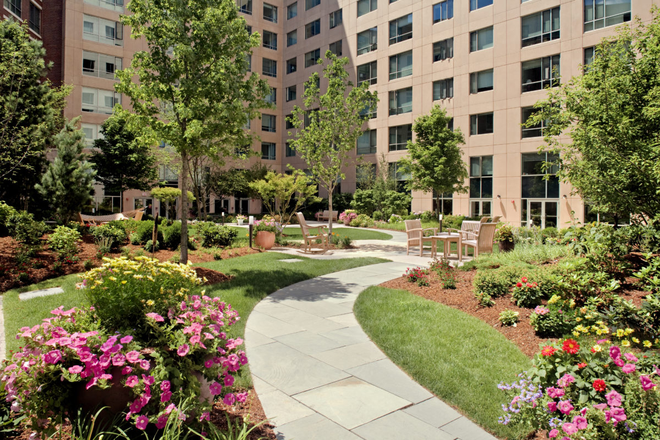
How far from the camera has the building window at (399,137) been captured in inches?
1357

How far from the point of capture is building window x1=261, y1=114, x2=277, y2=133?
151ft

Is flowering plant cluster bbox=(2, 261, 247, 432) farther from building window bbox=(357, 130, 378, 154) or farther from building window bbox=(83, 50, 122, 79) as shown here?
building window bbox=(83, 50, 122, 79)

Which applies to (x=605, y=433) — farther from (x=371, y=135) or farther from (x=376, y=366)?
(x=371, y=135)

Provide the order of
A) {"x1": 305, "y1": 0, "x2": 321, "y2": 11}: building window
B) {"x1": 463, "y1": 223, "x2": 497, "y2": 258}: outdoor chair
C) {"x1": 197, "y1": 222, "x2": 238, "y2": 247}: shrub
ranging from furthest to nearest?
{"x1": 305, "y1": 0, "x2": 321, "y2": 11}: building window < {"x1": 197, "y1": 222, "x2": 238, "y2": 247}: shrub < {"x1": 463, "y1": 223, "x2": 497, "y2": 258}: outdoor chair

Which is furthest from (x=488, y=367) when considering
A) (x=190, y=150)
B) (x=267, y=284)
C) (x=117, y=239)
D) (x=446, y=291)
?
(x=117, y=239)

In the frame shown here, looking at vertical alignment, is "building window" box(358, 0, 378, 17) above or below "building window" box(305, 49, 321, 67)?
above

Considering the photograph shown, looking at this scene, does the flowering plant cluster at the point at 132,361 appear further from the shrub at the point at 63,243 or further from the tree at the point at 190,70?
the shrub at the point at 63,243

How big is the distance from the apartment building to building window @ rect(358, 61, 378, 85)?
0.13 m

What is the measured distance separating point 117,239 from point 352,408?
1000 centimetres

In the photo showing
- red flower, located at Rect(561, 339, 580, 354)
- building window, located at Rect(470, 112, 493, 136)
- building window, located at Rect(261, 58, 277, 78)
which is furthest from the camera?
building window, located at Rect(261, 58, 277, 78)

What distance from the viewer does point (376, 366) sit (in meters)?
4.63

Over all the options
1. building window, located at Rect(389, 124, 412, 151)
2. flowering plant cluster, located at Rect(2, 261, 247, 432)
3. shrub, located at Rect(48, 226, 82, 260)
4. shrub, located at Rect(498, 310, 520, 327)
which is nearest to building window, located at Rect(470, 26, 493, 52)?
building window, located at Rect(389, 124, 412, 151)

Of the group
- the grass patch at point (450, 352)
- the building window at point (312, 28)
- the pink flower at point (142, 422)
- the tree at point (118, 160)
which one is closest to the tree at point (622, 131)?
the grass patch at point (450, 352)

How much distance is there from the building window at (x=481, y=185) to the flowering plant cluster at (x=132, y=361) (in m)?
29.4
